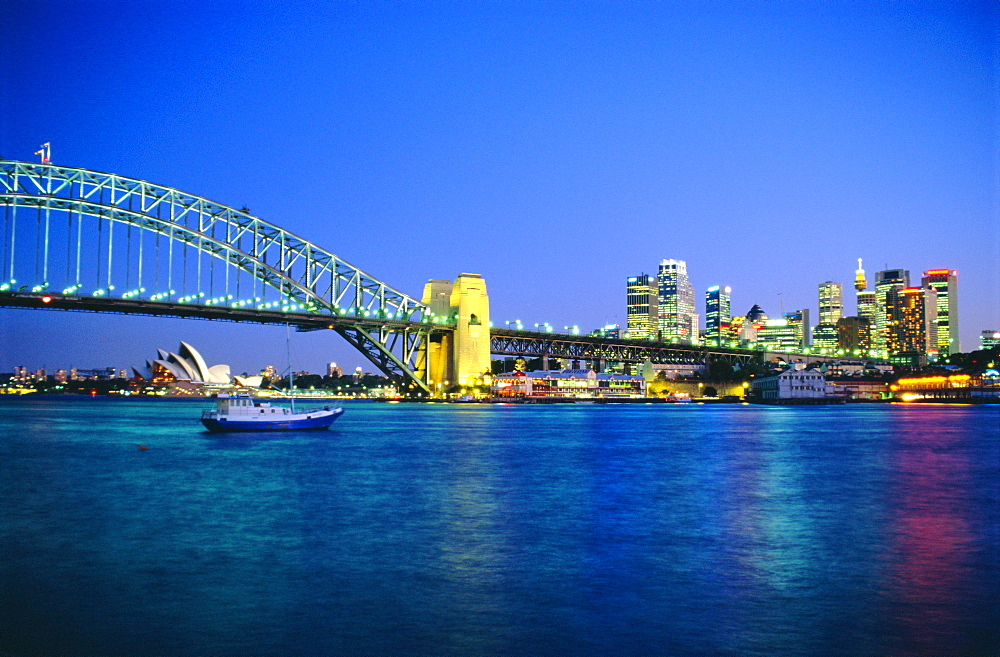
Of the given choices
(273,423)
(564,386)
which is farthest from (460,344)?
(273,423)

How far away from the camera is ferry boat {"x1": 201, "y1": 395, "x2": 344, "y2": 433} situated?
4625 cm

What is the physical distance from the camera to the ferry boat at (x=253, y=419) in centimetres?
4625

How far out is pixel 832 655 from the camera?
958 cm

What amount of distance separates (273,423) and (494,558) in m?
34.8

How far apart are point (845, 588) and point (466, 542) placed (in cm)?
651

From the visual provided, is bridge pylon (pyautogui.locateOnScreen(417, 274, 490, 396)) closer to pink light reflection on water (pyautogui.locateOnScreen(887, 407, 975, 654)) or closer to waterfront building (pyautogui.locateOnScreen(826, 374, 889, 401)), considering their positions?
waterfront building (pyautogui.locateOnScreen(826, 374, 889, 401))

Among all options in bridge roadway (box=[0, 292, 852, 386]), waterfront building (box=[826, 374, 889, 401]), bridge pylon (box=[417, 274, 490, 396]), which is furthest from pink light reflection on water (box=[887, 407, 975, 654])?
waterfront building (box=[826, 374, 889, 401])

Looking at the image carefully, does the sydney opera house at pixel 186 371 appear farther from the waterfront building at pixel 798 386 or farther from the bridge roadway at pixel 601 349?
the waterfront building at pixel 798 386

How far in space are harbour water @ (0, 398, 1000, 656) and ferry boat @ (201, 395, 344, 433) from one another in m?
14.9

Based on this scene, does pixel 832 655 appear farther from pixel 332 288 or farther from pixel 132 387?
pixel 132 387

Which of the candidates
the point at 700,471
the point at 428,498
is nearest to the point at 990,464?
the point at 700,471

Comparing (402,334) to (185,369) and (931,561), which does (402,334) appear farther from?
Result: (931,561)

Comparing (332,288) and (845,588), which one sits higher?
(332,288)

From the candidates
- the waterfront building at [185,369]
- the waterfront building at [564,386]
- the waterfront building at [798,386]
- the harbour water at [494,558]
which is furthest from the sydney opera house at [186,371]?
the harbour water at [494,558]
